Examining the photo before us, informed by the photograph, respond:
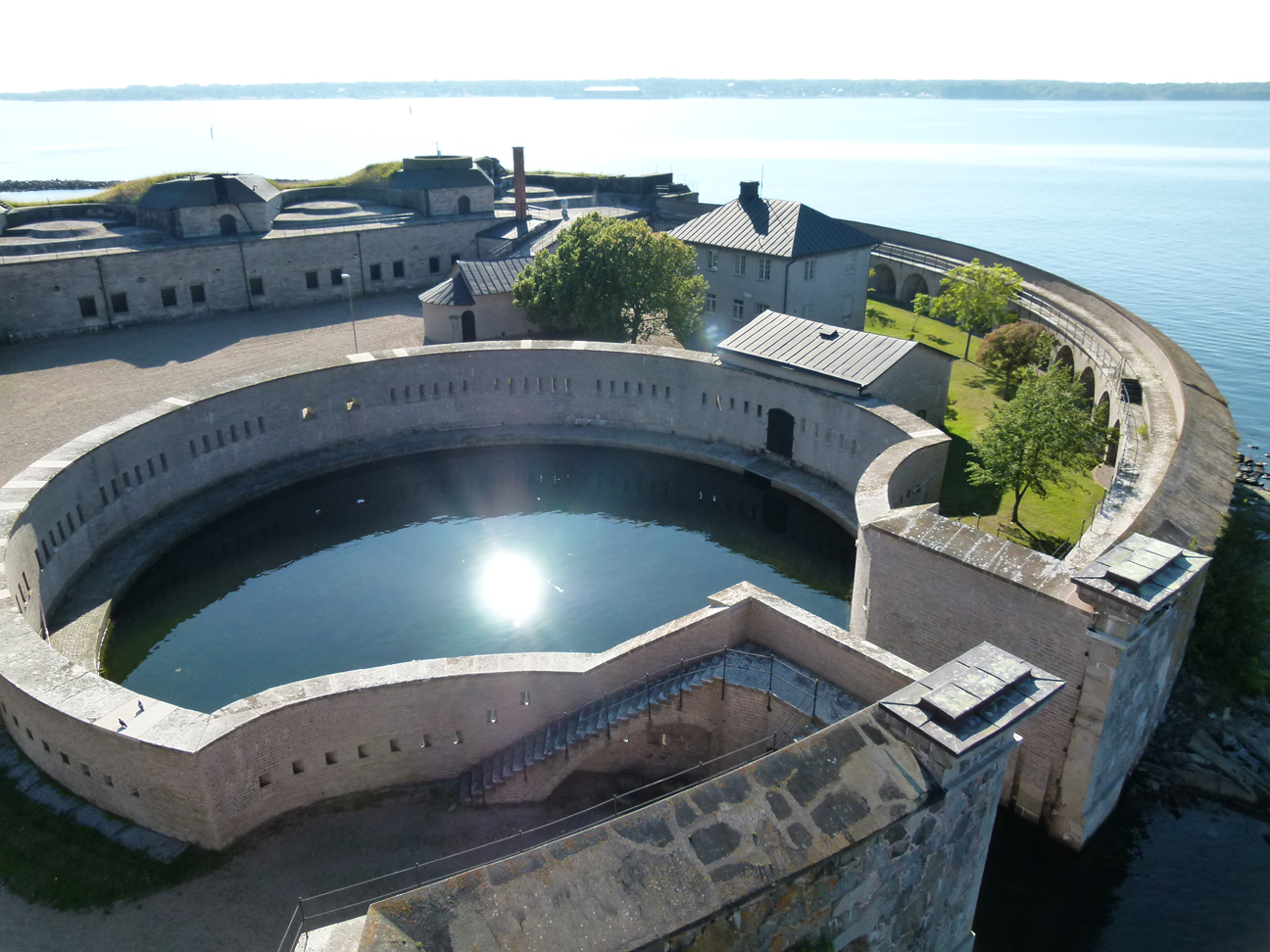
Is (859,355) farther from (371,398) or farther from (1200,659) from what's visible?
(371,398)

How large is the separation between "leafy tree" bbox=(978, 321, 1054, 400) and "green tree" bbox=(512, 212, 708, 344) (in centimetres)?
1381

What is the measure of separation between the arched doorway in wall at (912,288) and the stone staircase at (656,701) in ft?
149

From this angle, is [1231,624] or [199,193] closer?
[1231,624]

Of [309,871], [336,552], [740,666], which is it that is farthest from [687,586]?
[309,871]

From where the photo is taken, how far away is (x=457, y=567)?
30.6m

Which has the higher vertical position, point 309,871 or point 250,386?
point 250,386

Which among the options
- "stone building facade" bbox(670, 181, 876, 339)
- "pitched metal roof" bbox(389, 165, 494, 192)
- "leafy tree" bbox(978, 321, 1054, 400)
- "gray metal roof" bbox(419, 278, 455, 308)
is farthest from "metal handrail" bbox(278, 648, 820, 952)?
"pitched metal roof" bbox(389, 165, 494, 192)

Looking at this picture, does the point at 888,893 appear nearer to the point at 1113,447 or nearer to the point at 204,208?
the point at 1113,447

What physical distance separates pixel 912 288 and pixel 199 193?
142 ft

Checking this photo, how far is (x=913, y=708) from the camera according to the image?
12.4 m

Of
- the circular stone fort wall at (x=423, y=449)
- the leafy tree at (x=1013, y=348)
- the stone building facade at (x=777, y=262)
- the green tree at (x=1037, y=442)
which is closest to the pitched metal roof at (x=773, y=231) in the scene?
the stone building facade at (x=777, y=262)

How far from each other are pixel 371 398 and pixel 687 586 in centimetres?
1691

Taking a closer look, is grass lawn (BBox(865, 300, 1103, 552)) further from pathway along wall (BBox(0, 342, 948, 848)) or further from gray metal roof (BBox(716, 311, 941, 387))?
gray metal roof (BBox(716, 311, 941, 387))

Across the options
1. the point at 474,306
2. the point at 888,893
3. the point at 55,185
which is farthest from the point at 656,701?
the point at 55,185
